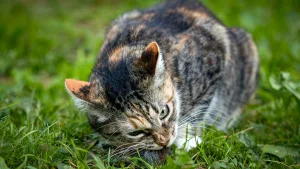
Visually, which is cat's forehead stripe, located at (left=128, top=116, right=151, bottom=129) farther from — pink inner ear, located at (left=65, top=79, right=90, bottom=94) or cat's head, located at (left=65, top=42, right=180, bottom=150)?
pink inner ear, located at (left=65, top=79, right=90, bottom=94)

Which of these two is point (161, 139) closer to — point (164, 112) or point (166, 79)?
point (164, 112)

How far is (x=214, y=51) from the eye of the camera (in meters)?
4.42

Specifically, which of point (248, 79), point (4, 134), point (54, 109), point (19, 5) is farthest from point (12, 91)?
point (19, 5)

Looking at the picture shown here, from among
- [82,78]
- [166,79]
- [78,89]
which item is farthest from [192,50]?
[82,78]

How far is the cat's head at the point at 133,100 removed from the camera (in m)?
3.36

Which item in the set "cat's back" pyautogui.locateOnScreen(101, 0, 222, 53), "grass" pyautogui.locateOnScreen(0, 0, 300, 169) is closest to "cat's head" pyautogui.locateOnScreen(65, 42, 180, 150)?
"grass" pyautogui.locateOnScreen(0, 0, 300, 169)

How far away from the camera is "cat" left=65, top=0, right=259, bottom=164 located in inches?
133

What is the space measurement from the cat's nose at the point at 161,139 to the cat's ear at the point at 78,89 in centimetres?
62

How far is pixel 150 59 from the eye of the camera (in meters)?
3.30

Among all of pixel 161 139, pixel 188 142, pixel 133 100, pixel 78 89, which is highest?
pixel 78 89

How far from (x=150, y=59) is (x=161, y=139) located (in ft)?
2.18

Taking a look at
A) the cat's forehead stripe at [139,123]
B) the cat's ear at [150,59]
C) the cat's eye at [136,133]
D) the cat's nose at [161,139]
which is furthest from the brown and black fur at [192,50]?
the cat's nose at [161,139]

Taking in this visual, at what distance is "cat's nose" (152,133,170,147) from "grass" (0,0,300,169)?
13 cm

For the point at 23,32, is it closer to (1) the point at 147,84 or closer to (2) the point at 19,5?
(2) the point at 19,5
